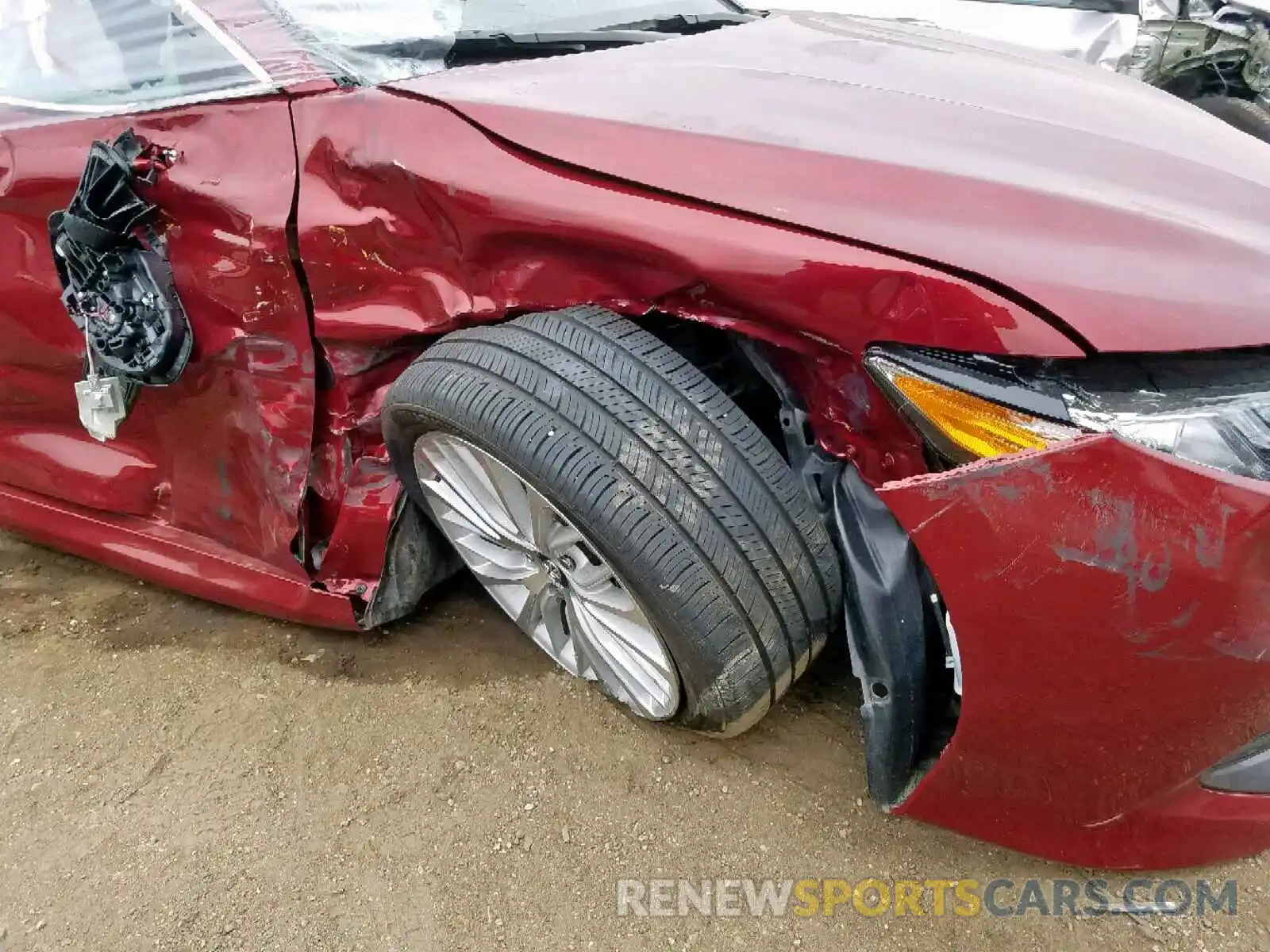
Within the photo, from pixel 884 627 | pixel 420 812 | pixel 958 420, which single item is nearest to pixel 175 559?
pixel 420 812

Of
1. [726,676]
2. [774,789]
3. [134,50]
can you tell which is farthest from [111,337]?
[774,789]

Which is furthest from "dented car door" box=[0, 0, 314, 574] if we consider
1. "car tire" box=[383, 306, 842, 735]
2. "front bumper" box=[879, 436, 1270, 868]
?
"front bumper" box=[879, 436, 1270, 868]

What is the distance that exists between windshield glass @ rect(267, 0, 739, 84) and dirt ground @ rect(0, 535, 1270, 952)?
4.08 ft

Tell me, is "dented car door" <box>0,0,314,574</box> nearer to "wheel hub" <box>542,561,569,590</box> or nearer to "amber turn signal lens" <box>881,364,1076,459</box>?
"wheel hub" <box>542,561,569,590</box>

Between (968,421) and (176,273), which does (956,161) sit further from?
(176,273)

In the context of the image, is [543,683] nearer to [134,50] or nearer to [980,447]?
[980,447]

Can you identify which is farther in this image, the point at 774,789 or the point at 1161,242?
the point at 774,789

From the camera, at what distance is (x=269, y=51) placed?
184 cm

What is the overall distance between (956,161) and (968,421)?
457 millimetres

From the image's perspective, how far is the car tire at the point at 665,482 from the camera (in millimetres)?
1479

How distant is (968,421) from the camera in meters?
1.30

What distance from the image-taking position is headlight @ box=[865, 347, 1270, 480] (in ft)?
3.97

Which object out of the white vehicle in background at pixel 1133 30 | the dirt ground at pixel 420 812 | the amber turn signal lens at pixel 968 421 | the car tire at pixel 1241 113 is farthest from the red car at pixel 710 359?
the white vehicle in background at pixel 1133 30

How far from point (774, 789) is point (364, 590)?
37.0 inches
